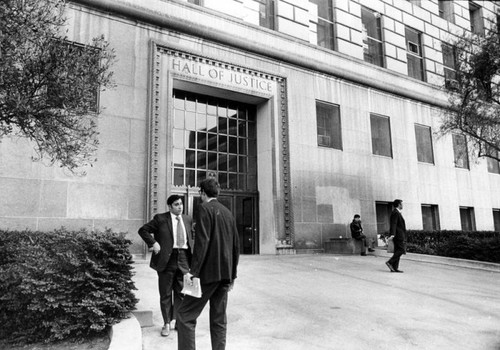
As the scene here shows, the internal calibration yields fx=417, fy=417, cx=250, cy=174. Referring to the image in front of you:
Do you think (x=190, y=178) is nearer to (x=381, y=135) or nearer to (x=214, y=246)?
(x=381, y=135)

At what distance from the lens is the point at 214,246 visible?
433cm

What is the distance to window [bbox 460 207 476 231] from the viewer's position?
2366cm

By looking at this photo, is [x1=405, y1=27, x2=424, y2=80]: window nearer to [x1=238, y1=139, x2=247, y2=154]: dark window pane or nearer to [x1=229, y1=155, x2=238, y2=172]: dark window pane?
[x1=238, y1=139, x2=247, y2=154]: dark window pane

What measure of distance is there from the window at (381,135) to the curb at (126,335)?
17069 mm

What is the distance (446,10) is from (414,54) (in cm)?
539

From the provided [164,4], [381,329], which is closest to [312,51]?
[164,4]

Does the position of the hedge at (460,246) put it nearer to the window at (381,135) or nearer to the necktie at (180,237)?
the window at (381,135)

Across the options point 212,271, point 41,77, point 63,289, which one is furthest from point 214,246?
point 41,77

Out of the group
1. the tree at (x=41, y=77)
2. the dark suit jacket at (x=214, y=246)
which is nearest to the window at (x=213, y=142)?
the tree at (x=41, y=77)

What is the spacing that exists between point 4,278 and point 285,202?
1234cm

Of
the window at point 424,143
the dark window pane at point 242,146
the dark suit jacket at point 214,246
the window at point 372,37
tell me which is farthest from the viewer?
the window at point 424,143

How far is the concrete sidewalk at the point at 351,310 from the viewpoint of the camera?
5387 millimetres

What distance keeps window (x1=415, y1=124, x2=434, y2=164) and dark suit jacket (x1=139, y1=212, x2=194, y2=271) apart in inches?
752

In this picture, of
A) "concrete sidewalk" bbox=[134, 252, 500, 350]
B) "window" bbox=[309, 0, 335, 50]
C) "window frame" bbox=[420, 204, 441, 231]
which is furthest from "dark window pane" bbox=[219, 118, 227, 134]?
"window frame" bbox=[420, 204, 441, 231]
